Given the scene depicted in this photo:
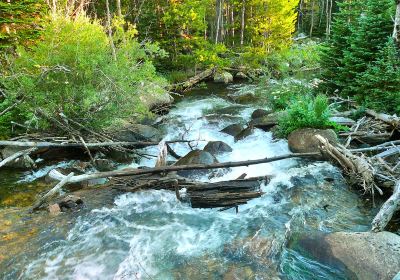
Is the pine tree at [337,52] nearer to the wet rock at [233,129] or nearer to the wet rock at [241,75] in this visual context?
the wet rock at [233,129]

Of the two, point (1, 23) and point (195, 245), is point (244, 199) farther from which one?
point (1, 23)

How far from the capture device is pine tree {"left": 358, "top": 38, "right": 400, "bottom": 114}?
1034 cm

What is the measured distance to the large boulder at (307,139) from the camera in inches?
369

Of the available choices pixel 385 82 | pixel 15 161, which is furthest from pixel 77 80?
pixel 385 82

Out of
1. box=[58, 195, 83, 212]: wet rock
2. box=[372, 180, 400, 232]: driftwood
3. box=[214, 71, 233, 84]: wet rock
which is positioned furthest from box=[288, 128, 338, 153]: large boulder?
box=[214, 71, 233, 84]: wet rock

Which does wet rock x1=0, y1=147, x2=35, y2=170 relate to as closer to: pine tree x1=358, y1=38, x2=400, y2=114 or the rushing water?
the rushing water

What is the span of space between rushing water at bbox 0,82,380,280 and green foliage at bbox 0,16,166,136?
3.27 m

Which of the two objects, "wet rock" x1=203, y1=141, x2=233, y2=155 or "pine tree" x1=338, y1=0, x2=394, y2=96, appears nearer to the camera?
"wet rock" x1=203, y1=141, x2=233, y2=155

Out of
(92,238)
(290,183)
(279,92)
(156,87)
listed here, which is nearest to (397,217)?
(290,183)

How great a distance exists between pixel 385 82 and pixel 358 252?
756 centimetres

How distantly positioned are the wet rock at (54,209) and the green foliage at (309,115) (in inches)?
277

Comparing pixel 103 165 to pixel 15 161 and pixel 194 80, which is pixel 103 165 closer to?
pixel 15 161

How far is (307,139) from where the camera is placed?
976 cm

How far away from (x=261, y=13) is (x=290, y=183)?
20771 mm
